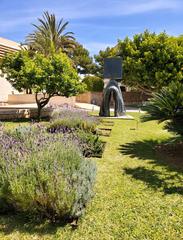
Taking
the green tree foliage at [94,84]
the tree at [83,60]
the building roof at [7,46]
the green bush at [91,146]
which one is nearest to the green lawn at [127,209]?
the green bush at [91,146]

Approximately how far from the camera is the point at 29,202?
12.0 feet

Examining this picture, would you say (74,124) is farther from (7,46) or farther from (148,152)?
(7,46)

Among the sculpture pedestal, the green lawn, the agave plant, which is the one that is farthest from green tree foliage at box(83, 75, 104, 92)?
the green lawn

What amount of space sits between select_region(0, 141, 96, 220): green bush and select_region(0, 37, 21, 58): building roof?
962 inches

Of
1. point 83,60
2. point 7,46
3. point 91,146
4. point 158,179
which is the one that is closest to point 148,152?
point 91,146

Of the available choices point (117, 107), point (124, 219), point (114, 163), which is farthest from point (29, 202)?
point (117, 107)

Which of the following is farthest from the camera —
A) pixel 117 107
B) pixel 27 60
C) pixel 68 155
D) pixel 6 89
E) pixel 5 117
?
pixel 6 89

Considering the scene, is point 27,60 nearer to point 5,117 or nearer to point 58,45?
point 5,117

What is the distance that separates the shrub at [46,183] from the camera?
141 inches

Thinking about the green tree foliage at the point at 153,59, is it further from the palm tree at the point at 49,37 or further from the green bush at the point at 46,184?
the green bush at the point at 46,184

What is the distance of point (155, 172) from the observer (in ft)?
20.0

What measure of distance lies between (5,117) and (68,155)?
12.2m

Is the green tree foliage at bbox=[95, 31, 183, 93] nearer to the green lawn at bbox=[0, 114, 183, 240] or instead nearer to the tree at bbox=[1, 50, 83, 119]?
the tree at bbox=[1, 50, 83, 119]

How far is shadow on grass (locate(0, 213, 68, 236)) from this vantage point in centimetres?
362
